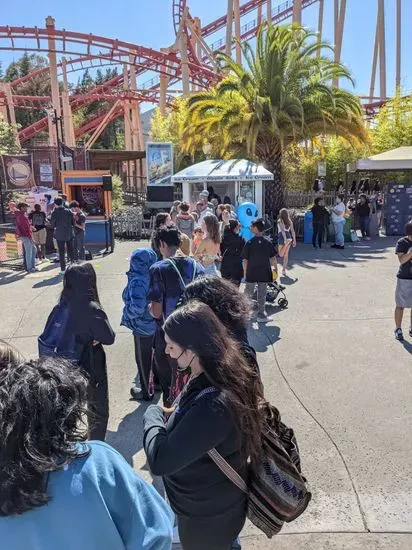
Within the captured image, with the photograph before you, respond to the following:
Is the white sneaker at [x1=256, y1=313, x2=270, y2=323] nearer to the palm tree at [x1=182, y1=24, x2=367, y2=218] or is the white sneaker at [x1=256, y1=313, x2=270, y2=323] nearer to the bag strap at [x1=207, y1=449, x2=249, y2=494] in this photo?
the bag strap at [x1=207, y1=449, x2=249, y2=494]

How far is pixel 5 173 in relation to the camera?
1917 cm

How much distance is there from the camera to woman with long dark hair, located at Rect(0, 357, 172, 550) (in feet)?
3.71

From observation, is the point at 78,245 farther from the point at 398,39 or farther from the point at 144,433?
the point at 398,39

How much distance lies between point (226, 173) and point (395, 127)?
45.3ft

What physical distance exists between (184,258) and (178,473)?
215 cm

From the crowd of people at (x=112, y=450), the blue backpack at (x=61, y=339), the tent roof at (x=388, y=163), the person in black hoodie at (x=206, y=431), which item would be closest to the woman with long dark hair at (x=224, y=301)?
the crowd of people at (x=112, y=450)

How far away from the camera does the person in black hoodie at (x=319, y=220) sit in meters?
13.9

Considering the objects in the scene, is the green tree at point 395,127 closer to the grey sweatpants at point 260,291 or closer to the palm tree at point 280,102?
the palm tree at point 280,102

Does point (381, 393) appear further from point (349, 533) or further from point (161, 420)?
point (161, 420)

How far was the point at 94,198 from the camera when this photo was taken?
16.8 metres

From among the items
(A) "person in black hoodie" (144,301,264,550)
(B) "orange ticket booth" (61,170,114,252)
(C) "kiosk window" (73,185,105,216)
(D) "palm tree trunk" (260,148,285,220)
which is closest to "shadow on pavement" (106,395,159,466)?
(A) "person in black hoodie" (144,301,264,550)

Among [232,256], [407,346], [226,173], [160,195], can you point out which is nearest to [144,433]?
[407,346]

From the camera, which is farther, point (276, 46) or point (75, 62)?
point (75, 62)

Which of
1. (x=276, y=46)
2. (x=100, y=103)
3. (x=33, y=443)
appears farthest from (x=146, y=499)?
(x=100, y=103)
